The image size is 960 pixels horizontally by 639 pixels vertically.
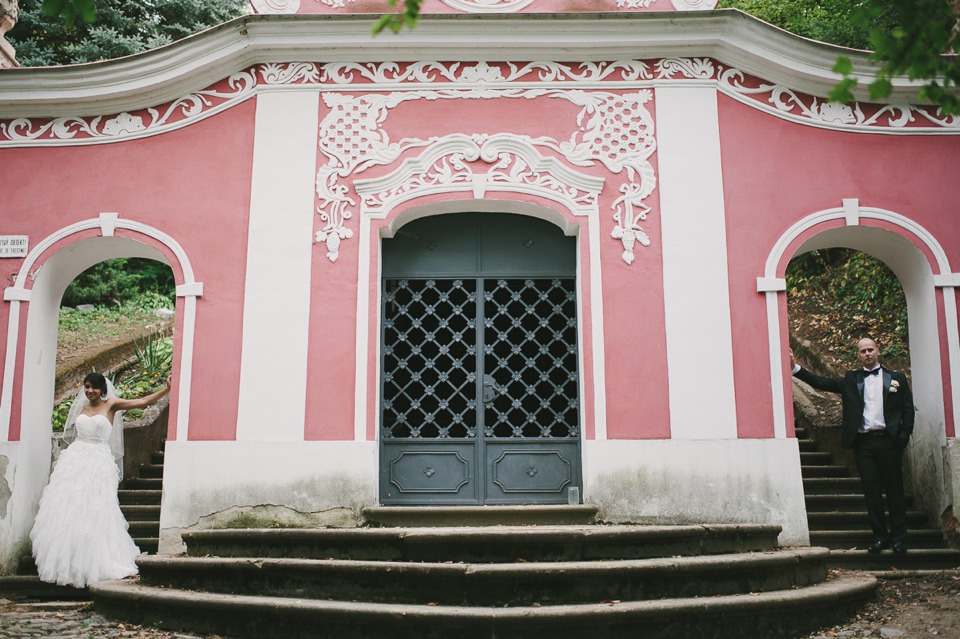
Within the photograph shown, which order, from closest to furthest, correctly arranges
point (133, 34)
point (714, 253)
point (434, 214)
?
point (714, 253)
point (434, 214)
point (133, 34)

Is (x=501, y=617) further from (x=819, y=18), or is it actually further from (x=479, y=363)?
(x=819, y=18)

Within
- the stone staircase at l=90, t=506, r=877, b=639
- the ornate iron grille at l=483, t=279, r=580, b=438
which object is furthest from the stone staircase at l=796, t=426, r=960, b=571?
the ornate iron grille at l=483, t=279, r=580, b=438

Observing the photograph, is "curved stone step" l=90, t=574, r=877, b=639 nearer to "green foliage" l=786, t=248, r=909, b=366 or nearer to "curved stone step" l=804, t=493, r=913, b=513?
"curved stone step" l=804, t=493, r=913, b=513

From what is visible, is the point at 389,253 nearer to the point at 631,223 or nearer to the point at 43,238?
the point at 631,223

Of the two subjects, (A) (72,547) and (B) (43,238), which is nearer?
(A) (72,547)

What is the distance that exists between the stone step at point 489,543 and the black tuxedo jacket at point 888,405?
4.81ft

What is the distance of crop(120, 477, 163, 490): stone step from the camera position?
8.72 metres

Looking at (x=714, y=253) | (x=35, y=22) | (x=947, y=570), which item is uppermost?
(x=35, y=22)

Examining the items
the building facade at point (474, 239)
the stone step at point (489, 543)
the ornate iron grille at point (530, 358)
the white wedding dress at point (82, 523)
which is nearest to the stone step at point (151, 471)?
the building facade at point (474, 239)

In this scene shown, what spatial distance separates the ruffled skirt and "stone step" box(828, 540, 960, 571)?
6.16 m

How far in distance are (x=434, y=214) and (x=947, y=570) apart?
17.9 feet

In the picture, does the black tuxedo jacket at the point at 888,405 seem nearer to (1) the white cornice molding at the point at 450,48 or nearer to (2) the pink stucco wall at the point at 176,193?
(1) the white cornice molding at the point at 450,48

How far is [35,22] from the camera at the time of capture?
46.2 ft

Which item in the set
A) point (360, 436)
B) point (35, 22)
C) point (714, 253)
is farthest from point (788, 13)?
point (35, 22)
